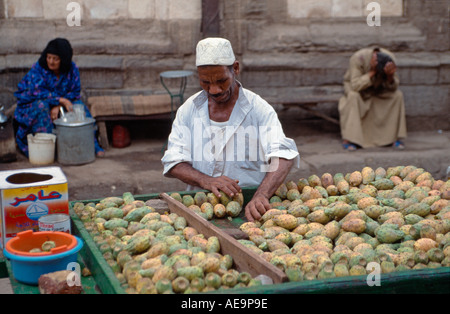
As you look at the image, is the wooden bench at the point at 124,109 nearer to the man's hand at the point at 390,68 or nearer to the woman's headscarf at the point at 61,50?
the woman's headscarf at the point at 61,50

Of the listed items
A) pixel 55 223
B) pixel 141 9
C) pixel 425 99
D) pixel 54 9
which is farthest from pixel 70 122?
pixel 425 99

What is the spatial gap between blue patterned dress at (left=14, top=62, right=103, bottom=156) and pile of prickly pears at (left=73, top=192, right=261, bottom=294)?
411 centimetres

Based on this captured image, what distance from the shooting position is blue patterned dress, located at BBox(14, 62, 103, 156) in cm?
689

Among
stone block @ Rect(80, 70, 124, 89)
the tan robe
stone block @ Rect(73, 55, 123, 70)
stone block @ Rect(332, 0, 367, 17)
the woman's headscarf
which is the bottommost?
the tan robe

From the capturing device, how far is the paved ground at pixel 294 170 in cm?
600

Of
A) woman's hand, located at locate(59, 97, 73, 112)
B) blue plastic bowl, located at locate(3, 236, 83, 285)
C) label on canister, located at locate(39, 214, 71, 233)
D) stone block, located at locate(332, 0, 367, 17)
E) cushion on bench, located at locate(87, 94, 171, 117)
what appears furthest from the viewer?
stone block, located at locate(332, 0, 367, 17)

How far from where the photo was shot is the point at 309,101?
24.9ft

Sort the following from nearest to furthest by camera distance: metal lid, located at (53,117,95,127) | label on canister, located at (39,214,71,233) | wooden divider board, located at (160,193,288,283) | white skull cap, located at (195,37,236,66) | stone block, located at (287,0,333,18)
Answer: wooden divider board, located at (160,193,288,283)
label on canister, located at (39,214,71,233)
white skull cap, located at (195,37,236,66)
metal lid, located at (53,117,95,127)
stone block, located at (287,0,333,18)

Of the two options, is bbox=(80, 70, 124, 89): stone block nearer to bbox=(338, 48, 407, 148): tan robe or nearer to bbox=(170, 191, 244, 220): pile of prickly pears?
bbox=(338, 48, 407, 148): tan robe

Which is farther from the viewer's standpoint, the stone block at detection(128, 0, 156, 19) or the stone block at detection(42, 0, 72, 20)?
the stone block at detection(128, 0, 156, 19)

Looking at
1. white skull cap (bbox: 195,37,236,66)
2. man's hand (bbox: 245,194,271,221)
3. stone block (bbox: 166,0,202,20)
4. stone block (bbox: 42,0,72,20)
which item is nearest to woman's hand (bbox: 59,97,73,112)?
stone block (bbox: 42,0,72,20)

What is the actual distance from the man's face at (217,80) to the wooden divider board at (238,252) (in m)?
0.75

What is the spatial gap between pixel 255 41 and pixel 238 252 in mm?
5661
